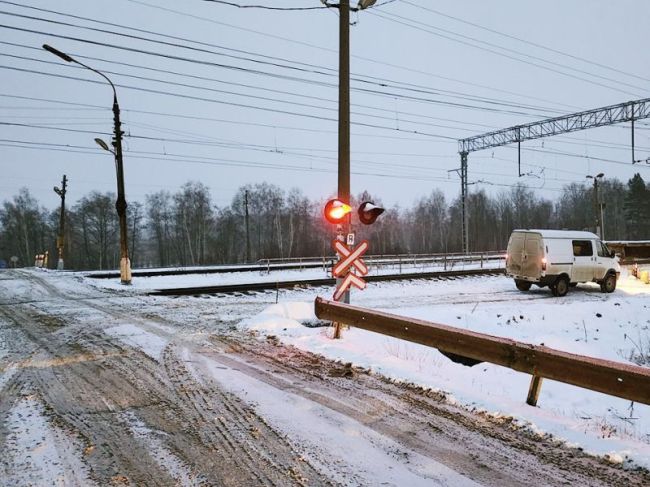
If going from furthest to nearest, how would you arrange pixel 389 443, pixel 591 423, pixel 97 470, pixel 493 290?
pixel 493 290
pixel 591 423
pixel 389 443
pixel 97 470

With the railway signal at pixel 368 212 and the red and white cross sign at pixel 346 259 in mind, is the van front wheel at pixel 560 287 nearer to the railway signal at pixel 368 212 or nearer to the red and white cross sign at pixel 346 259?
the railway signal at pixel 368 212

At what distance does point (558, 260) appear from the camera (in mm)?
17109

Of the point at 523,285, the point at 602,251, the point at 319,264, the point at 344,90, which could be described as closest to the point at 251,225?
the point at 319,264

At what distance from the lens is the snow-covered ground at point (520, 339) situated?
4227 millimetres

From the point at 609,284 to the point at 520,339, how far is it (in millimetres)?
12152

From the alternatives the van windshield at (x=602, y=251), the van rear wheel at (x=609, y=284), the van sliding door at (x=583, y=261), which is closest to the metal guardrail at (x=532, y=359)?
the van sliding door at (x=583, y=261)

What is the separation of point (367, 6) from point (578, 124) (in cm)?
2159

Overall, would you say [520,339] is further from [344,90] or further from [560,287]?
[560,287]

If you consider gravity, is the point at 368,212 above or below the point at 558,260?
above

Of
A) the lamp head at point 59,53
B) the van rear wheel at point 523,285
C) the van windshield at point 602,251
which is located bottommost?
the van rear wheel at point 523,285

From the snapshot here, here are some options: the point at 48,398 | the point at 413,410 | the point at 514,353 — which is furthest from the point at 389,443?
the point at 48,398

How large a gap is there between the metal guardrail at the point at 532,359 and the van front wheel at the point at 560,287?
42.0 ft

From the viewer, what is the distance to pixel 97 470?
3.30m

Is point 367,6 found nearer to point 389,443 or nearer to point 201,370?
A: point 201,370
